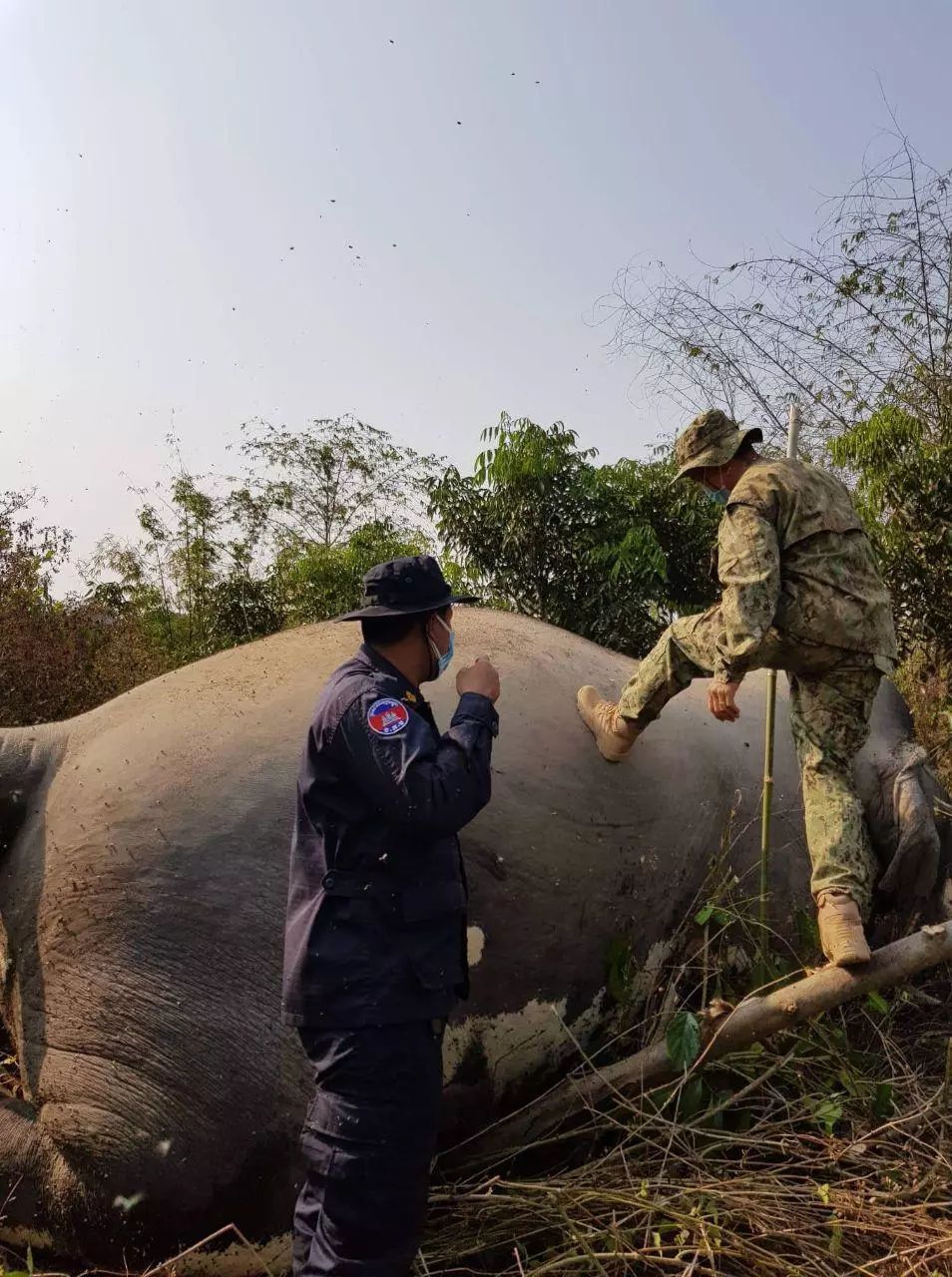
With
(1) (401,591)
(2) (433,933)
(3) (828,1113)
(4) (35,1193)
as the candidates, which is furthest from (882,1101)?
(4) (35,1193)

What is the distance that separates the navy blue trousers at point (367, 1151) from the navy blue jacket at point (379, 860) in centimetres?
6

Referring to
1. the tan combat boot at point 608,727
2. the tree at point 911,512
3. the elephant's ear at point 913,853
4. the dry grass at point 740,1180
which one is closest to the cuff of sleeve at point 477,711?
the tan combat boot at point 608,727

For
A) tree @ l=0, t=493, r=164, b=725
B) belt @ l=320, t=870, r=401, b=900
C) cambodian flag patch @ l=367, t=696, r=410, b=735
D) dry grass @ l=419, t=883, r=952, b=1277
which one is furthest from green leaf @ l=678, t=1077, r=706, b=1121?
tree @ l=0, t=493, r=164, b=725

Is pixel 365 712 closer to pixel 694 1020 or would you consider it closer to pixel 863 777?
pixel 694 1020

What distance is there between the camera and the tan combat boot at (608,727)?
3.22 m

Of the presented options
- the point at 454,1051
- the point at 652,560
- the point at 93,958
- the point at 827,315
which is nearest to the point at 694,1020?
the point at 454,1051

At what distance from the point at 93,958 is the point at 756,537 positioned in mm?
2342

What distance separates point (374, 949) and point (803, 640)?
187cm

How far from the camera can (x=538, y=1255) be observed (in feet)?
7.85

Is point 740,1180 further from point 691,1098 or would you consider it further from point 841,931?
point 841,931

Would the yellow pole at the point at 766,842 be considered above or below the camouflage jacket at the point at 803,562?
below

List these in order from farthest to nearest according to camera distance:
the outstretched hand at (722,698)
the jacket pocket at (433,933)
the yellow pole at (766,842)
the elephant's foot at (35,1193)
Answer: the yellow pole at (766,842) < the outstretched hand at (722,698) < the elephant's foot at (35,1193) < the jacket pocket at (433,933)

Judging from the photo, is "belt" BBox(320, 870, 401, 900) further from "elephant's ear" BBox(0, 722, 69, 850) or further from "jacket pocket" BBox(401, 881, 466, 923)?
"elephant's ear" BBox(0, 722, 69, 850)

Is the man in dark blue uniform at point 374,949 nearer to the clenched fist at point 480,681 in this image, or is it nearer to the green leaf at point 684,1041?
the clenched fist at point 480,681
